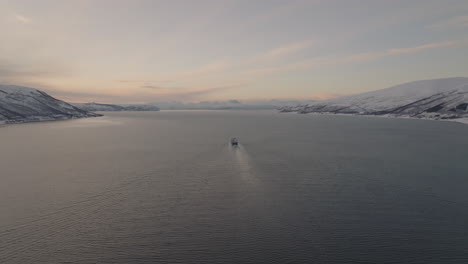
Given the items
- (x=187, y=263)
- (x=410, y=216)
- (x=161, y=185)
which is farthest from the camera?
(x=161, y=185)

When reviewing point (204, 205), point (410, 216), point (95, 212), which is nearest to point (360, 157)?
point (410, 216)

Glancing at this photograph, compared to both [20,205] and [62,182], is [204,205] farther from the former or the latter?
[62,182]

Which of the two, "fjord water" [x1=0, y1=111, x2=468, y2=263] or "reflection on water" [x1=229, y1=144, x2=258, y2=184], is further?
"reflection on water" [x1=229, y1=144, x2=258, y2=184]

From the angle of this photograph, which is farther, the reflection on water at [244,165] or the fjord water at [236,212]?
the reflection on water at [244,165]

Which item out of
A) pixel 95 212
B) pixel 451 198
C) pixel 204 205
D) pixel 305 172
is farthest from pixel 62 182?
pixel 451 198

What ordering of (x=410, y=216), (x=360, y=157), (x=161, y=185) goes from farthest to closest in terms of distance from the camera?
(x=360, y=157)
(x=161, y=185)
(x=410, y=216)

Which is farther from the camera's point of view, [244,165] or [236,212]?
[244,165]

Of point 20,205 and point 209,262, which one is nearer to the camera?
point 209,262

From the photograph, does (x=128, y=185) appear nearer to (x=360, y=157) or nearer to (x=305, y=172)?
(x=305, y=172)

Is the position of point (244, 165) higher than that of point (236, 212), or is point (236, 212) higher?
point (244, 165)
